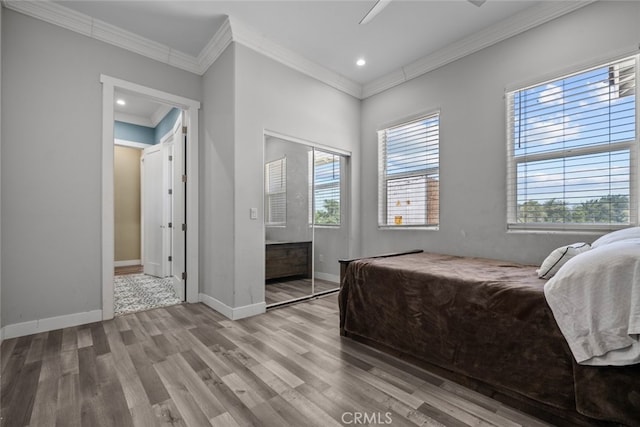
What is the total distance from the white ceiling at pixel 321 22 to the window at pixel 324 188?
1289mm

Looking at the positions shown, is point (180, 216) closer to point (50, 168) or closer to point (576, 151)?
point (50, 168)

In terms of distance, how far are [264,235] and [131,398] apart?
1.86 metres

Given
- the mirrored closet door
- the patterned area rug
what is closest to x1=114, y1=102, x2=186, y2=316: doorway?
the patterned area rug

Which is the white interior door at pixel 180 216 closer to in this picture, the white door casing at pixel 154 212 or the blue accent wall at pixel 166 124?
the blue accent wall at pixel 166 124

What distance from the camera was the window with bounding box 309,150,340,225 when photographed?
3.84 m

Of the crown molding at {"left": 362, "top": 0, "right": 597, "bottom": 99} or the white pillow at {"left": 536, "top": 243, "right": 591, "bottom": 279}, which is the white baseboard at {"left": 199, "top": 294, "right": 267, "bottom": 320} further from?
the crown molding at {"left": 362, "top": 0, "right": 597, "bottom": 99}

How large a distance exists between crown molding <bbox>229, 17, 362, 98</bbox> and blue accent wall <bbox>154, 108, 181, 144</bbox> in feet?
6.68

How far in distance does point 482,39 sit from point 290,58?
2125 mm

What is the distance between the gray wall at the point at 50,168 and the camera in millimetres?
2502

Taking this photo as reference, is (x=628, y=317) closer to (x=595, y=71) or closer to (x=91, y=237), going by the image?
(x=595, y=71)

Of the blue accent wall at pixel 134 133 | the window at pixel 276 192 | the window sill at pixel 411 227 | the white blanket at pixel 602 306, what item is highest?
the blue accent wall at pixel 134 133

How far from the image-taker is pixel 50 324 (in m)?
2.65

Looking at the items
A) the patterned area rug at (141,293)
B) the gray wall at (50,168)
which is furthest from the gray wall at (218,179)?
the gray wall at (50,168)

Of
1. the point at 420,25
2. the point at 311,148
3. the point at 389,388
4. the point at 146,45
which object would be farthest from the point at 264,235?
the point at 420,25
